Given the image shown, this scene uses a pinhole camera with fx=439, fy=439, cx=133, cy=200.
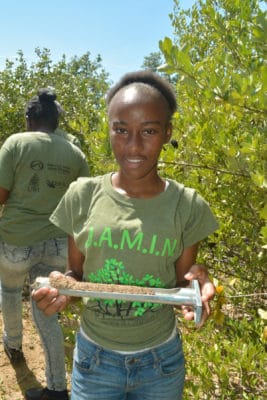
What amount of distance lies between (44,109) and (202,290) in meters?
1.84

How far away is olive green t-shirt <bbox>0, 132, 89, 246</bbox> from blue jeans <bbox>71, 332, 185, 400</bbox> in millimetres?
1356

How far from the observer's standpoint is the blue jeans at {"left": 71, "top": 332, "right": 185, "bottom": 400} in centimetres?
149

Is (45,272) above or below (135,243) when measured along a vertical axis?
below

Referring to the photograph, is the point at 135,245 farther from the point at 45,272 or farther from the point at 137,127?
the point at 45,272

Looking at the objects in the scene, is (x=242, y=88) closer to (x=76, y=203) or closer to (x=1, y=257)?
(x=76, y=203)

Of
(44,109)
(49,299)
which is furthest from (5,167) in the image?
(49,299)

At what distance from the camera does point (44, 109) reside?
2820 millimetres

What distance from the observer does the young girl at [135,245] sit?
1.46m

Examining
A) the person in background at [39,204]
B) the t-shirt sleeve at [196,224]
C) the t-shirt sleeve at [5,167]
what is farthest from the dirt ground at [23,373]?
the t-shirt sleeve at [196,224]

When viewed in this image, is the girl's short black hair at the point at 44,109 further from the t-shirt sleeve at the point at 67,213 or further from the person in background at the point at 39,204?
the t-shirt sleeve at the point at 67,213

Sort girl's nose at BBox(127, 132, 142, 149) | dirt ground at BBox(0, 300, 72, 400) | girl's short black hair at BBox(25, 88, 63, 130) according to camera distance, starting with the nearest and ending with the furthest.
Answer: girl's nose at BBox(127, 132, 142, 149) → girl's short black hair at BBox(25, 88, 63, 130) → dirt ground at BBox(0, 300, 72, 400)

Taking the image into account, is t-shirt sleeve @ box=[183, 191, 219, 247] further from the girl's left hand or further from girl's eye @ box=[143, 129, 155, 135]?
girl's eye @ box=[143, 129, 155, 135]

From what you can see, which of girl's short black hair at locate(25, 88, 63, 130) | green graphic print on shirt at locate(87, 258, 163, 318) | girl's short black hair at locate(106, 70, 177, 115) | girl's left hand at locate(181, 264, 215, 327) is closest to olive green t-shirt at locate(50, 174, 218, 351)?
green graphic print on shirt at locate(87, 258, 163, 318)

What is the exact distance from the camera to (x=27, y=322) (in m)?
4.16
